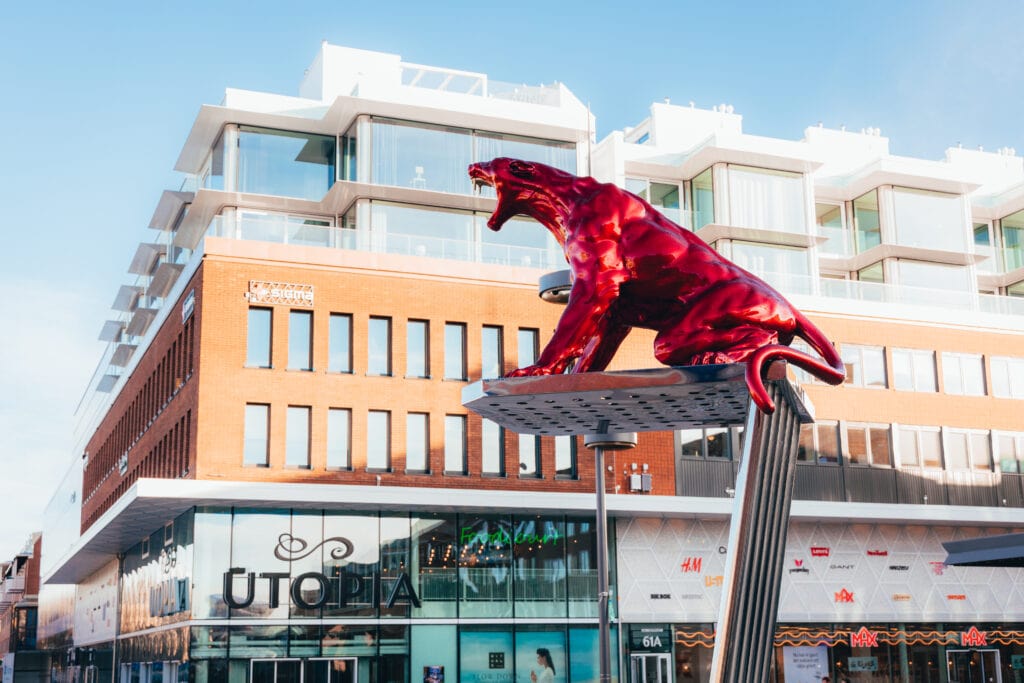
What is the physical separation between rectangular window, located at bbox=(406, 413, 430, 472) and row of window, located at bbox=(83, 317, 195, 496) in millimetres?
6145

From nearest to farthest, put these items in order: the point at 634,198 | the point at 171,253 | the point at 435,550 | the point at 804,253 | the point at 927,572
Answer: the point at 634,198, the point at 435,550, the point at 927,572, the point at 804,253, the point at 171,253

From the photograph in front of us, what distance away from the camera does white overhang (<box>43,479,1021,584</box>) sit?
114ft

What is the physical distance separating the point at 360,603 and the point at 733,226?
698 inches

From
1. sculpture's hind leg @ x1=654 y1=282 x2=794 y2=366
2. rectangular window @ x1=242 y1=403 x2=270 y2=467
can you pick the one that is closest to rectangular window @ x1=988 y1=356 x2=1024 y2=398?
rectangular window @ x1=242 y1=403 x2=270 y2=467

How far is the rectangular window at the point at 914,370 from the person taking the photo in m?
44.3

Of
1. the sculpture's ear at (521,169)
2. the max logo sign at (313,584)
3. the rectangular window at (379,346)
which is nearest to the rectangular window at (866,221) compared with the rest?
the rectangular window at (379,346)

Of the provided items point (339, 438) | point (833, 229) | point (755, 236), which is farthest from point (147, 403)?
point (833, 229)

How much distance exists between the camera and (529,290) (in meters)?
40.0

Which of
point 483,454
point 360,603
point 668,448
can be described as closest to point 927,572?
point 668,448

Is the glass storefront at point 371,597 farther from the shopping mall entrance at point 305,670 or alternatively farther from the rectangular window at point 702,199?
the rectangular window at point 702,199

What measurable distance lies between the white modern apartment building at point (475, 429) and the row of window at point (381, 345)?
0.09 m

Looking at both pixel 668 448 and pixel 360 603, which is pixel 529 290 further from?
pixel 360 603

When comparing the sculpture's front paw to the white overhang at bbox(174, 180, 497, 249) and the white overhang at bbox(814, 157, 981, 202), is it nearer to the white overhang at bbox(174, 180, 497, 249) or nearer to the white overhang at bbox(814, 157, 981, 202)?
the white overhang at bbox(174, 180, 497, 249)

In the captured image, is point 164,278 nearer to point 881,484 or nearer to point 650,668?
point 650,668
